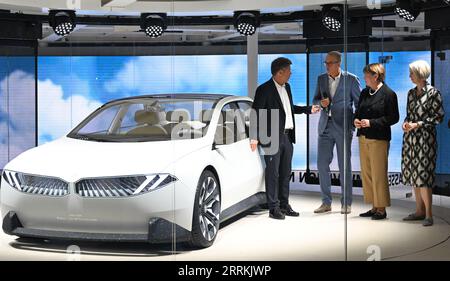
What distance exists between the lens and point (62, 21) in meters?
5.01

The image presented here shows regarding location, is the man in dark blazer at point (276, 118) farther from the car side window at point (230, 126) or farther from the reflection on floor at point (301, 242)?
the reflection on floor at point (301, 242)

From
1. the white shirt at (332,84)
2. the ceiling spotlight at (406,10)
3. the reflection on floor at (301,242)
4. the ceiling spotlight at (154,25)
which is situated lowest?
the reflection on floor at (301,242)

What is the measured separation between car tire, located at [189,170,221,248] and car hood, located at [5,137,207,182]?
246mm

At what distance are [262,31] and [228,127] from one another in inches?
28.4

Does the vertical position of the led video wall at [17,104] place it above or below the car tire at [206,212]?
above

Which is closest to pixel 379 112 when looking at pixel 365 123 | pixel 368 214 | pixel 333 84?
pixel 365 123

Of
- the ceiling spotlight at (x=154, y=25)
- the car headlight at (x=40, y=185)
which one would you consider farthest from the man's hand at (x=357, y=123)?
the car headlight at (x=40, y=185)

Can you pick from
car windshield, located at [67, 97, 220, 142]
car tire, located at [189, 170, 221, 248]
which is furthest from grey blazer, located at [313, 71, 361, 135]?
car tire, located at [189, 170, 221, 248]

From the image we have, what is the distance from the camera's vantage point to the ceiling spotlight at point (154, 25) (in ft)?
16.5

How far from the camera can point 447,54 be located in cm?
531

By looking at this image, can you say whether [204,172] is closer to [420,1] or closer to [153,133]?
[153,133]

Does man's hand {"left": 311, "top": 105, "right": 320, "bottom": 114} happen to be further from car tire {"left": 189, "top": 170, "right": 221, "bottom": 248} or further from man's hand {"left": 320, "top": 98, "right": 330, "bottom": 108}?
car tire {"left": 189, "top": 170, "right": 221, "bottom": 248}

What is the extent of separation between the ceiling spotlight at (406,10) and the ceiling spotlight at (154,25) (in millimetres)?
1725
